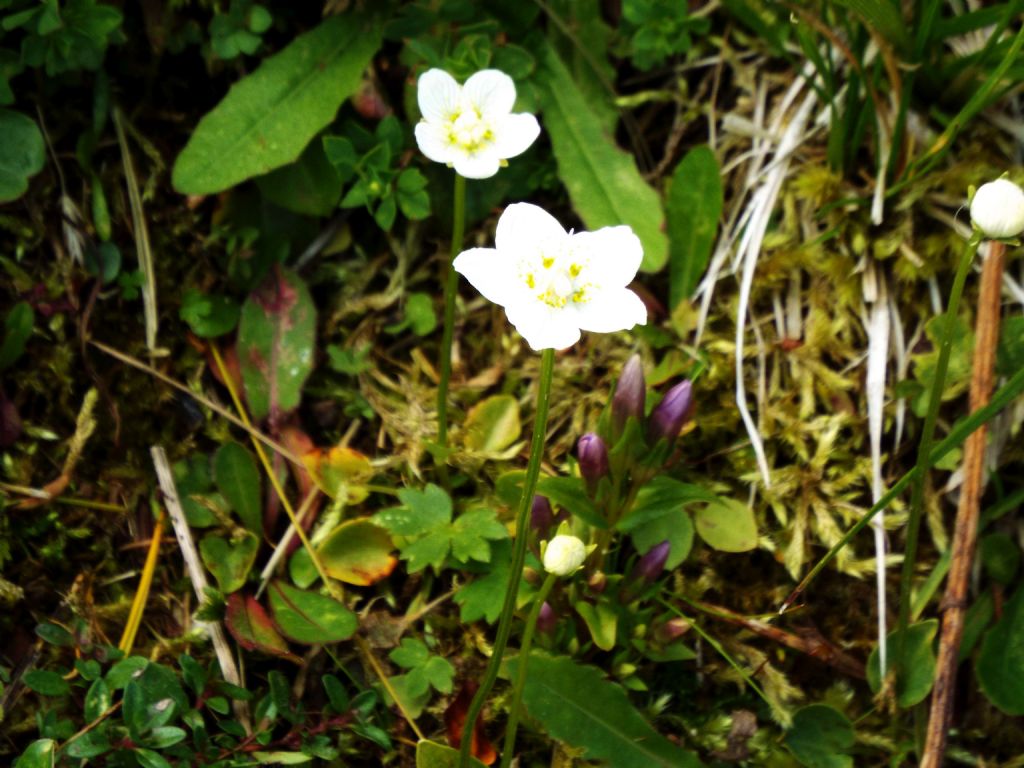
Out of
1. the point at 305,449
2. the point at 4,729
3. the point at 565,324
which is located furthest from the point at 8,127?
the point at 565,324

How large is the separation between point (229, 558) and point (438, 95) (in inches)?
42.0

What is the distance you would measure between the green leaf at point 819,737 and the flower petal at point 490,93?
1364mm

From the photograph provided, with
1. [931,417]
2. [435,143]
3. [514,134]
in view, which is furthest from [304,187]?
[931,417]

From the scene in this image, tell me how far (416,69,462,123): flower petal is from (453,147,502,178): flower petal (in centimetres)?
11

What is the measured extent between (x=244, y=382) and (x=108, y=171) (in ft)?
2.01

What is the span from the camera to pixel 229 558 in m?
2.03

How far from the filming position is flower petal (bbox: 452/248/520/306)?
5.16 ft

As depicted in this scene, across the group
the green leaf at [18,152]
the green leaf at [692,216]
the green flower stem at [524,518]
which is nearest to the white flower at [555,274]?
the green flower stem at [524,518]

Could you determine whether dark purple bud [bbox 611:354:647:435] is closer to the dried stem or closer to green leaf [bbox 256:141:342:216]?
the dried stem

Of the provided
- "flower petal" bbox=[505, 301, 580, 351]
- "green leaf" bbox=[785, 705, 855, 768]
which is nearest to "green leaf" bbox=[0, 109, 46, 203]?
"flower petal" bbox=[505, 301, 580, 351]

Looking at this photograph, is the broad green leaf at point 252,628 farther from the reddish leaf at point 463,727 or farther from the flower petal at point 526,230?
the flower petal at point 526,230

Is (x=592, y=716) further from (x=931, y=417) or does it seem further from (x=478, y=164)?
(x=478, y=164)

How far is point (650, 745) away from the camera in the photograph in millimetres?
1829

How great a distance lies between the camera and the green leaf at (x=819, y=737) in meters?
1.87
